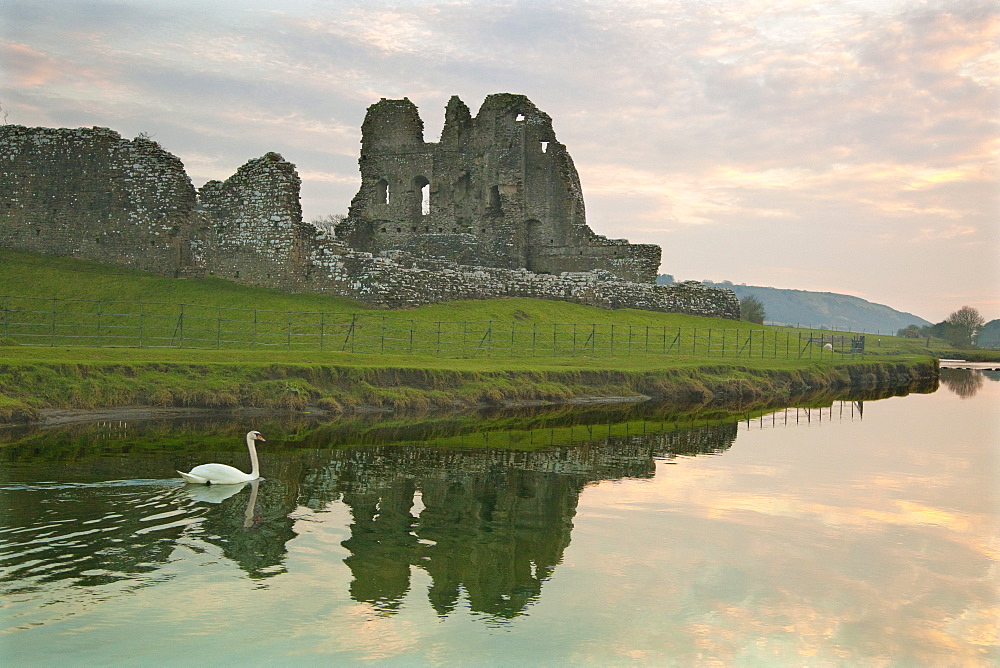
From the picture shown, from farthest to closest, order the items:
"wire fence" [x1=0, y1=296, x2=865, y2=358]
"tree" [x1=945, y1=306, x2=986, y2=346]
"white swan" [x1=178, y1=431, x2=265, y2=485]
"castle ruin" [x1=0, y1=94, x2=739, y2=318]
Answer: "tree" [x1=945, y1=306, x2=986, y2=346] → "castle ruin" [x1=0, y1=94, x2=739, y2=318] → "wire fence" [x1=0, y1=296, x2=865, y2=358] → "white swan" [x1=178, y1=431, x2=265, y2=485]

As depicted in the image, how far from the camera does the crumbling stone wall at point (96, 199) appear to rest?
3450cm

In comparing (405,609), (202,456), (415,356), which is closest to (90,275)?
(415,356)

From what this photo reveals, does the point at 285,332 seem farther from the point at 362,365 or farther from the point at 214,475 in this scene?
the point at 214,475

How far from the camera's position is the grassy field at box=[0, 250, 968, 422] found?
22016 mm

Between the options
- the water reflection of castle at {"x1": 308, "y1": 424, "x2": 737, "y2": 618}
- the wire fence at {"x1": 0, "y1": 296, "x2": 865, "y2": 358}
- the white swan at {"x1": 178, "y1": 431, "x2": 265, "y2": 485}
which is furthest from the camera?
the wire fence at {"x1": 0, "y1": 296, "x2": 865, "y2": 358}

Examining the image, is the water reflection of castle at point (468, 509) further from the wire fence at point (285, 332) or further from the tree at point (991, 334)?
the tree at point (991, 334)

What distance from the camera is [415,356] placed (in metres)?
28.5

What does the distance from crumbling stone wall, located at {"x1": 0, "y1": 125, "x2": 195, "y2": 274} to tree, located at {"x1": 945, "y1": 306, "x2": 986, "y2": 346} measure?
8693 cm

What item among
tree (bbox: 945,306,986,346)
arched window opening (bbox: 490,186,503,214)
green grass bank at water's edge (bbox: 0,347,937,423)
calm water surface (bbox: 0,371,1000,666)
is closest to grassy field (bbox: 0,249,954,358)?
green grass bank at water's edge (bbox: 0,347,937,423)

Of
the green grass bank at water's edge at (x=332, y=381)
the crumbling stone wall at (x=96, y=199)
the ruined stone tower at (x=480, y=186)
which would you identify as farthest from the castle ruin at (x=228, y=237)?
the green grass bank at water's edge at (x=332, y=381)

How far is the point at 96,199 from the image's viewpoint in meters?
34.8

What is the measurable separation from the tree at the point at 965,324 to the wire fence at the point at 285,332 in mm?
73573

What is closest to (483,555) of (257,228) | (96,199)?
(257,228)

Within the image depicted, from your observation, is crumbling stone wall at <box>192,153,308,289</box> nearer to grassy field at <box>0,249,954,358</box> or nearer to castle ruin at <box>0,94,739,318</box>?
castle ruin at <box>0,94,739,318</box>
